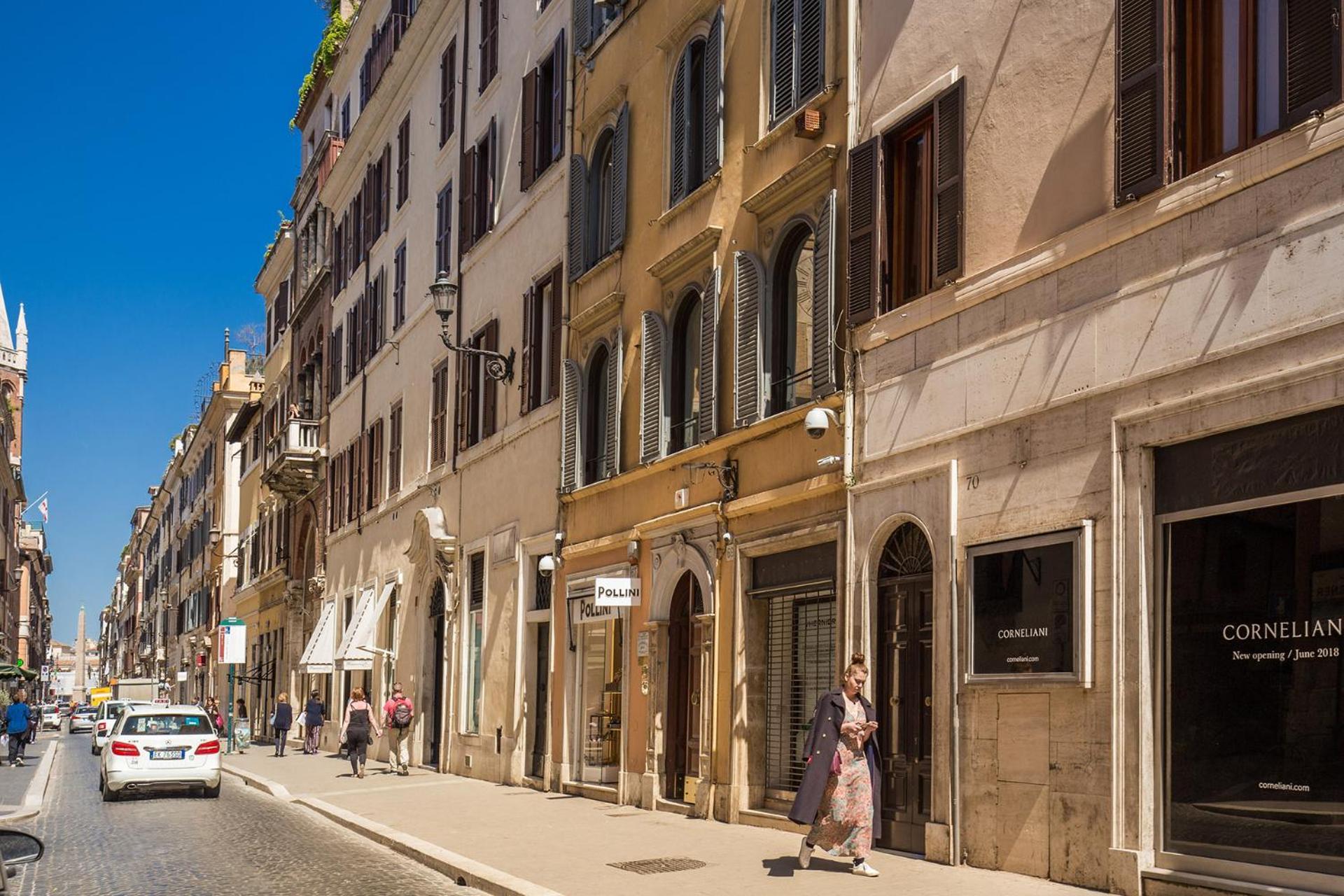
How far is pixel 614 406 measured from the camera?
23.1 m

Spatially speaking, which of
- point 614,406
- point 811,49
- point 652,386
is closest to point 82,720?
point 614,406

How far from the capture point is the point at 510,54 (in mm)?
29625

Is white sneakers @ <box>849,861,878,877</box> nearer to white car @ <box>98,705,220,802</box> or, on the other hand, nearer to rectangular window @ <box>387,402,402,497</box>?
white car @ <box>98,705,220,802</box>

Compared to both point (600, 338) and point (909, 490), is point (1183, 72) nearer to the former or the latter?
point (909, 490)

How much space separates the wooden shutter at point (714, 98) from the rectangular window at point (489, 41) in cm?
1114

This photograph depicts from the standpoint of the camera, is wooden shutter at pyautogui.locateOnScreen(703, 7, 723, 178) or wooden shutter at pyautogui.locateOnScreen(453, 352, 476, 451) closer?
wooden shutter at pyautogui.locateOnScreen(703, 7, 723, 178)

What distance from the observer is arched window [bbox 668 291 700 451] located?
20859 mm

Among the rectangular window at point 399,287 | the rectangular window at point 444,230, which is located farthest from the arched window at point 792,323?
the rectangular window at point 399,287

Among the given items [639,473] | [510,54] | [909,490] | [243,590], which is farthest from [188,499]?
[909,490]

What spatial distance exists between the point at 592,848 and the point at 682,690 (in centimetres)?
468

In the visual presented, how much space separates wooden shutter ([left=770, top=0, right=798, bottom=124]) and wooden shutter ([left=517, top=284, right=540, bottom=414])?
931 centimetres

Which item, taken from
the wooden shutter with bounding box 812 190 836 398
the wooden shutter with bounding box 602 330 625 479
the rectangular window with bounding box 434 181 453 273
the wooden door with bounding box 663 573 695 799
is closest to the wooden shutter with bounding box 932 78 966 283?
the wooden shutter with bounding box 812 190 836 398

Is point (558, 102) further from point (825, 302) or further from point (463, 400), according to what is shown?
point (825, 302)

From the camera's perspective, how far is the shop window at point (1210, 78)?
1052cm
